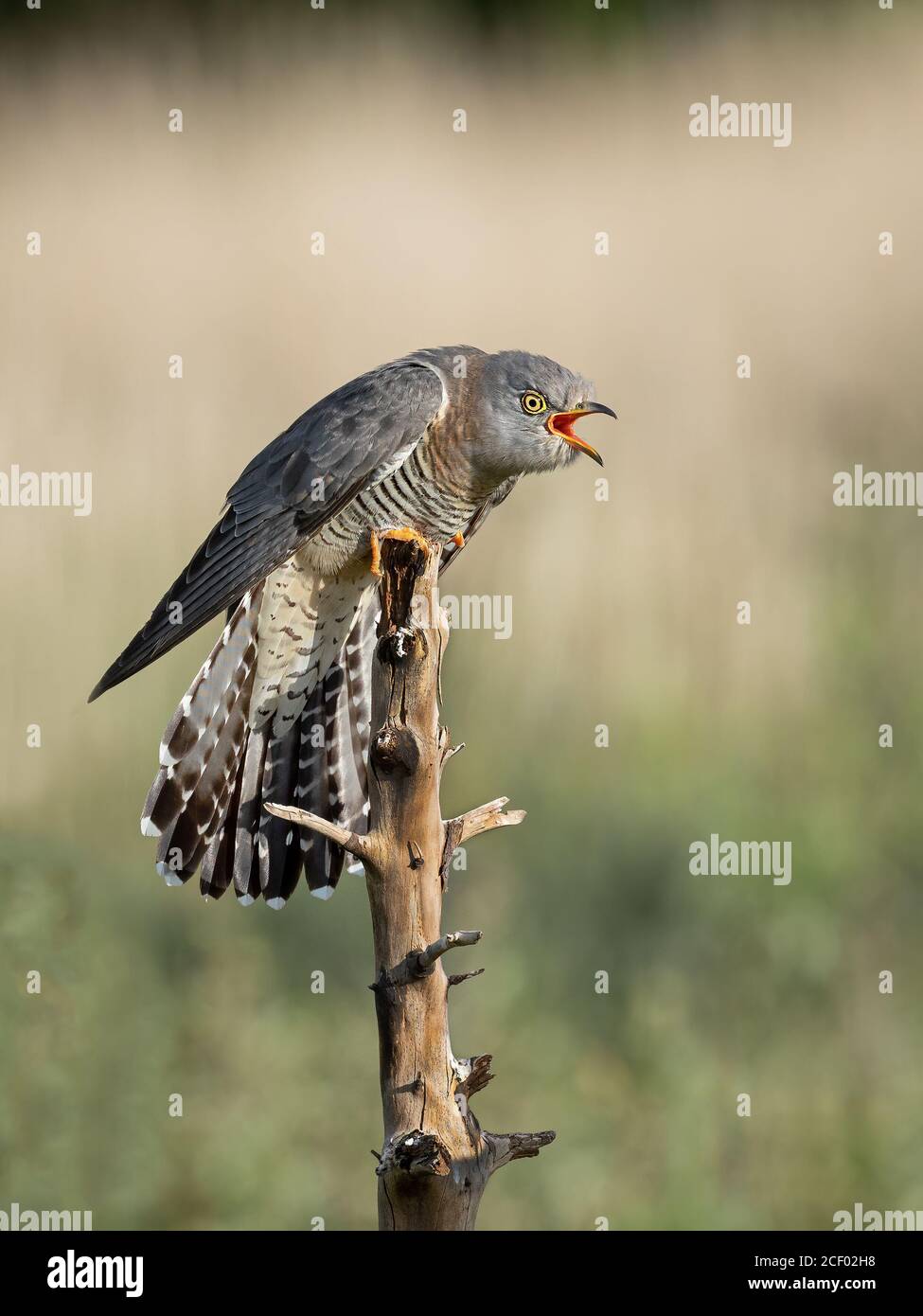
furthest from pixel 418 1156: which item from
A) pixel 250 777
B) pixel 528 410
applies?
pixel 528 410

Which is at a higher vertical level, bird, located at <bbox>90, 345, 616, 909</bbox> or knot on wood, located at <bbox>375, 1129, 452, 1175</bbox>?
bird, located at <bbox>90, 345, 616, 909</bbox>

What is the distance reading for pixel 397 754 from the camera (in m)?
2.65

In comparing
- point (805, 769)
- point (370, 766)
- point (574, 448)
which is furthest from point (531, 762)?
point (370, 766)

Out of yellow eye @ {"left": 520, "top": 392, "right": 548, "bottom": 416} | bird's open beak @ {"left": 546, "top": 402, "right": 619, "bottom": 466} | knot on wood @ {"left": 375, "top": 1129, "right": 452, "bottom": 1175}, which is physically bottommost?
knot on wood @ {"left": 375, "top": 1129, "right": 452, "bottom": 1175}

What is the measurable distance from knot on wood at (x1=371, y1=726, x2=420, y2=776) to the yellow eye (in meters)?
1.01

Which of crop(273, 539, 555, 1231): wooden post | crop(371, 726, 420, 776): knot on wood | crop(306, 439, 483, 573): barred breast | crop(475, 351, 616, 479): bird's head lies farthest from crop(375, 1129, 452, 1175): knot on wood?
crop(475, 351, 616, 479): bird's head

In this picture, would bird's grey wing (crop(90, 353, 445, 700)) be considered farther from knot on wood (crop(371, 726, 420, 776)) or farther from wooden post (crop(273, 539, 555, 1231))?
knot on wood (crop(371, 726, 420, 776))

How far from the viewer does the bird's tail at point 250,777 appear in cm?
333

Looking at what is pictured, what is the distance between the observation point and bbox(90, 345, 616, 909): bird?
3.22 metres

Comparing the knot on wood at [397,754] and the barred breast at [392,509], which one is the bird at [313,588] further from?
the knot on wood at [397,754]

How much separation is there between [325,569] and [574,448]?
2.38 ft

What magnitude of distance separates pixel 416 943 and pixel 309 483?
3.98 ft

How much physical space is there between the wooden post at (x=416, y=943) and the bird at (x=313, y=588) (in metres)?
0.51

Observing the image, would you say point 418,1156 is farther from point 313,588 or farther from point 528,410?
point 528,410
